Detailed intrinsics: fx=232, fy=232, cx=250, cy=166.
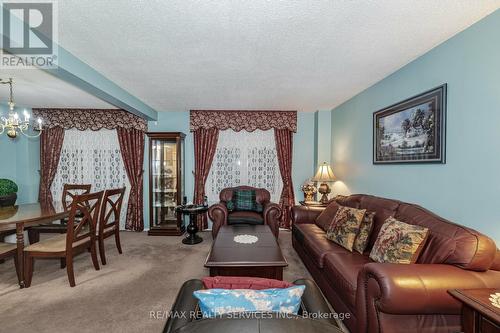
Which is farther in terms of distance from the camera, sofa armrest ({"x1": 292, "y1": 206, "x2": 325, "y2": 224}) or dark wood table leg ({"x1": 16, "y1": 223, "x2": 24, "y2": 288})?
sofa armrest ({"x1": 292, "y1": 206, "x2": 325, "y2": 224})

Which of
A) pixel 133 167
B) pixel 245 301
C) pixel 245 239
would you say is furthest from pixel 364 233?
pixel 133 167

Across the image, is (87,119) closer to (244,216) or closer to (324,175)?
(244,216)

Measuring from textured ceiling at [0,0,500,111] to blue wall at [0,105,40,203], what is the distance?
3.24m

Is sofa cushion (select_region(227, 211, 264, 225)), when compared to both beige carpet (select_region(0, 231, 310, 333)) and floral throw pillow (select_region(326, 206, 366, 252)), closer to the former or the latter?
beige carpet (select_region(0, 231, 310, 333))

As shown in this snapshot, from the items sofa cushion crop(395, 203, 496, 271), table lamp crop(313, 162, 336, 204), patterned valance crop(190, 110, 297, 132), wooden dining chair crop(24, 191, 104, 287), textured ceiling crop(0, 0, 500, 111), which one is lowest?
wooden dining chair crop(24, 191, 104, 287)

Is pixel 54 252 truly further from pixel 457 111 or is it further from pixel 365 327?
pixel 457 111

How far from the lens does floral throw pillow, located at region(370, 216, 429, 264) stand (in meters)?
1.82

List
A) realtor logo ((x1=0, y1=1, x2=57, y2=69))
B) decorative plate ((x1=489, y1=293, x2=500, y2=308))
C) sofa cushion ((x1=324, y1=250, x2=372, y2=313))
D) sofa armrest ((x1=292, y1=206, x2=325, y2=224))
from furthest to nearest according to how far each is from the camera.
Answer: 1. sofa armrest ((x1=292, y1=206, x2=325, y2=224))
2. sofa cushion ((x1=324, y1=250, x2=372, y2=313))
3. realtor logo ((x1=0, y1=1, x2=57, y2=69))
4. decorative plate ((x1=489, y1=293, x2=500, y2=308))

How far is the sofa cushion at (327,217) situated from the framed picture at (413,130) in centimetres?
84

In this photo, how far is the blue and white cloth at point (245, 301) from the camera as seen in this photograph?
918mm

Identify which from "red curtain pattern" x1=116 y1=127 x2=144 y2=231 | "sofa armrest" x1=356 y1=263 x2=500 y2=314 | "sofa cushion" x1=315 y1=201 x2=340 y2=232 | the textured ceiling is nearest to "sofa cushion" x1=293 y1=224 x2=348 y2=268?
"sofa cushion" x1=315 y1=201 x2=340 y2=232

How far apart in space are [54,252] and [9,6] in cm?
230

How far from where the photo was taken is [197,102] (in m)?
4.16

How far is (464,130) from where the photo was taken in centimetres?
196
